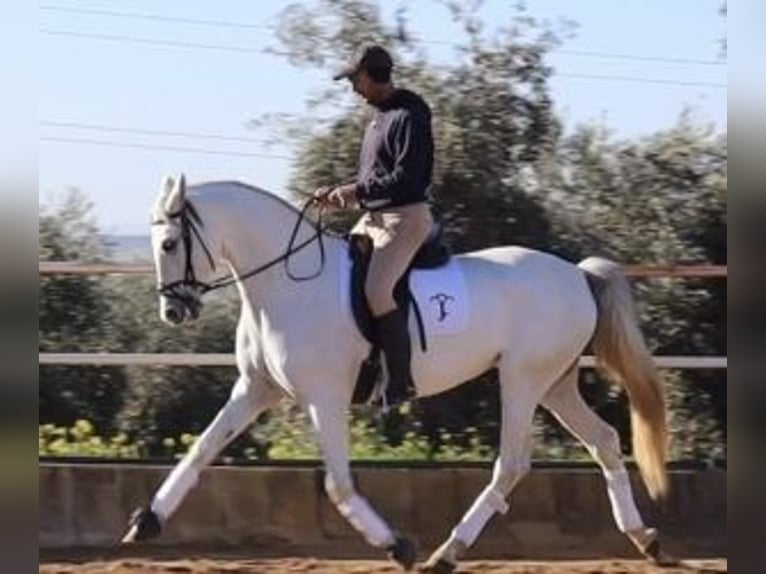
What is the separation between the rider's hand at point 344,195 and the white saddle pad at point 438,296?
0.23 m

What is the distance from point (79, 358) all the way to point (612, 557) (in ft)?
9.02

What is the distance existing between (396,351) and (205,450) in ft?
3.00

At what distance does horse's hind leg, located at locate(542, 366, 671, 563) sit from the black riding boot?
0.96 metres

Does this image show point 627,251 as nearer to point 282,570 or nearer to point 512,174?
point 512,174

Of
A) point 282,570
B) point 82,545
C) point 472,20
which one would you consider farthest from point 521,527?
point 472,20

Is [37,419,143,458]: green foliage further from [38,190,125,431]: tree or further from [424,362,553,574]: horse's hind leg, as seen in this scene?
[424,362,553,574]: horse's hind leg

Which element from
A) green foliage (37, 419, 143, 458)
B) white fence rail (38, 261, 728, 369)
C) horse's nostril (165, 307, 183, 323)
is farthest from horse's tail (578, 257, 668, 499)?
green foliage (37, 419, 143, 458)

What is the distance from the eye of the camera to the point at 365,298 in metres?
7.20

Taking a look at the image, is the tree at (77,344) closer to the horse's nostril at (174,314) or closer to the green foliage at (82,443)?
the green foliage at (82,443)

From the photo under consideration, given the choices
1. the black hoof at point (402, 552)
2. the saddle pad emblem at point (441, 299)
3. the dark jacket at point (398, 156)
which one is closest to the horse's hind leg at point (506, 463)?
the black hoof at point (402, 552)

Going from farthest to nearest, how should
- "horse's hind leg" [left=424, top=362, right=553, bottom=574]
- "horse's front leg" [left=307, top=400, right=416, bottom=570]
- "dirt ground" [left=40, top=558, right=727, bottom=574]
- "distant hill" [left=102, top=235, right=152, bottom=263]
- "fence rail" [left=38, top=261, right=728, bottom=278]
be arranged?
"distant hill" [left=102, top=235, right=152, bottom=263] < "fence rail" [left=38, top=261, right=728, bottom=278] < "dirt ground" [left=40, top=558, right=727, bottom=574] < "horse's hind leg" [left=424, top=362, right=553, bottom=574] < "horse's front leg" [left=307, top=400, right=416, bottom=570]

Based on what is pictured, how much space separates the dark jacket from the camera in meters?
7.10

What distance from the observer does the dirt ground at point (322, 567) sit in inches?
292

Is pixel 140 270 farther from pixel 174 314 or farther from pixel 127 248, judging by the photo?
pixel 127 248
